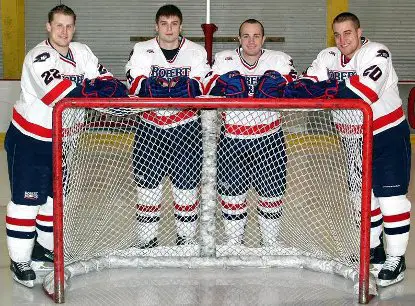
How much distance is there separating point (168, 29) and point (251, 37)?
0.43 metres

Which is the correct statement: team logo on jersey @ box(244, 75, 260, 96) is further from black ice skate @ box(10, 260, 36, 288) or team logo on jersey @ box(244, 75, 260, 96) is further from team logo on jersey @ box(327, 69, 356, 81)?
black ice skate @ box(10, 260, 36, 288)

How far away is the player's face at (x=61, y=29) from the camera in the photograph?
4.04 m

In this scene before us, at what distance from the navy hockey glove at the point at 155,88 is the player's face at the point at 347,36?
0.86 m

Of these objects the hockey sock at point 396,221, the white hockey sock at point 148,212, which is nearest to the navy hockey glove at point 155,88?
the white hockey sock at point 148,212

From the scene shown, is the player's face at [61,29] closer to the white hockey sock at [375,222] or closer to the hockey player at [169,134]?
the hockey player at [169,134]

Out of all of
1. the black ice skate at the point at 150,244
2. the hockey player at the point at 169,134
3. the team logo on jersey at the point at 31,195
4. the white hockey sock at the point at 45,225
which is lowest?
the black ice skate at the point at 150,244

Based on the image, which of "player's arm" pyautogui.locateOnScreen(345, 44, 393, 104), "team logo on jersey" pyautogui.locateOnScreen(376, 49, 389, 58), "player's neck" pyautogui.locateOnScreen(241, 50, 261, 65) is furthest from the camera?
"player's neck" pyautogui.locateOnScreen(241, 50, 261, 65)

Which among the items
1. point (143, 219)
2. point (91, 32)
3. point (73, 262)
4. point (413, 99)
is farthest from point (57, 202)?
point (91, 32)

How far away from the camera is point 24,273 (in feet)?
13.3

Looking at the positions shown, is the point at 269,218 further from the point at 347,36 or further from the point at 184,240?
the point at 347,36

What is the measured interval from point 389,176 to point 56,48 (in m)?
1.71

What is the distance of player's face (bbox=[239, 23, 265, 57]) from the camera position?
4328 mm

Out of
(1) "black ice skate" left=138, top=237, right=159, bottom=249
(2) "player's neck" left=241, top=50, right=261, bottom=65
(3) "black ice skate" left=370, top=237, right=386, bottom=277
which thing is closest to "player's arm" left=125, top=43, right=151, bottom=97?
(2) "player's neck" left=241, top=50, right=261, bottom=65

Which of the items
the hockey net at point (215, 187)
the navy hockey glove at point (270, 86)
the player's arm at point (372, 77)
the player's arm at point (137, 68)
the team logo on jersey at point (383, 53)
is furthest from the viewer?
the player's arm at point (137, 68)
